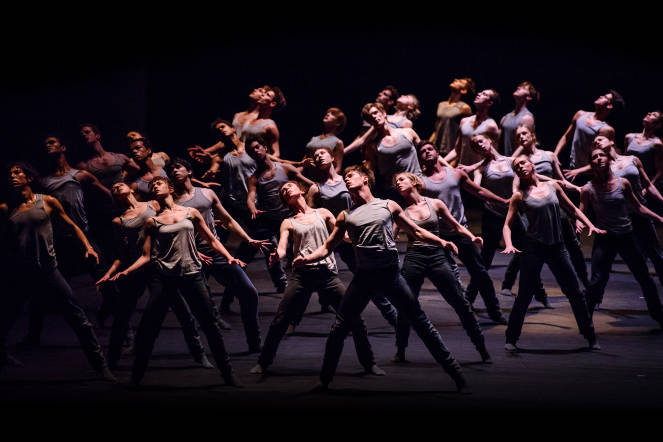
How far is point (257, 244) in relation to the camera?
25.8 feet

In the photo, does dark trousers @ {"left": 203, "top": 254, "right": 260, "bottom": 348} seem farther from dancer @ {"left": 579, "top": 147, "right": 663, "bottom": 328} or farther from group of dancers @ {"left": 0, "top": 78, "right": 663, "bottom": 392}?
dancer @ {"left": 579, "top": 147, "right": 663, "bottom": 328}

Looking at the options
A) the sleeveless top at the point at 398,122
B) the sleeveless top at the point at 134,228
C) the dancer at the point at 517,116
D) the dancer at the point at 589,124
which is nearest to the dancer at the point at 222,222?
the sleeveless top at the point at 134,228

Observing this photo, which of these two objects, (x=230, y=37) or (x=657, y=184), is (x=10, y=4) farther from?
(x=657, y=184)

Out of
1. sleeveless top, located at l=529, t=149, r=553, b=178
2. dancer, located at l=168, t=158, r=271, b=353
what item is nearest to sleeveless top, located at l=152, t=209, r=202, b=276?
dancer, located at l=168, t=158, r=271, b=353

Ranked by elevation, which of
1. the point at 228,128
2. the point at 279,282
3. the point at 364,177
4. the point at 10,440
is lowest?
the point at 279,282

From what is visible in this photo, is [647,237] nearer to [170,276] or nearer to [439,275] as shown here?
[439,275]

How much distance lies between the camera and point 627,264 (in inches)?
346

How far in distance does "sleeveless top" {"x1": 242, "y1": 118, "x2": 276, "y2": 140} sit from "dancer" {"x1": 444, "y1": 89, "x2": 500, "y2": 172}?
7.32 feet

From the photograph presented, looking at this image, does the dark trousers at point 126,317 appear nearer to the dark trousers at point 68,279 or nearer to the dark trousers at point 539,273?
the dark trousers at point 68,279

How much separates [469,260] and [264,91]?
133 inches

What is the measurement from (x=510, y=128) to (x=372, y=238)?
629 cm

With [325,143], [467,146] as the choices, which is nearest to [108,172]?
[325,143]

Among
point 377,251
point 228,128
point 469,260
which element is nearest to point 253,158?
point 228,128

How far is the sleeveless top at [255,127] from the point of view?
10695 mm
